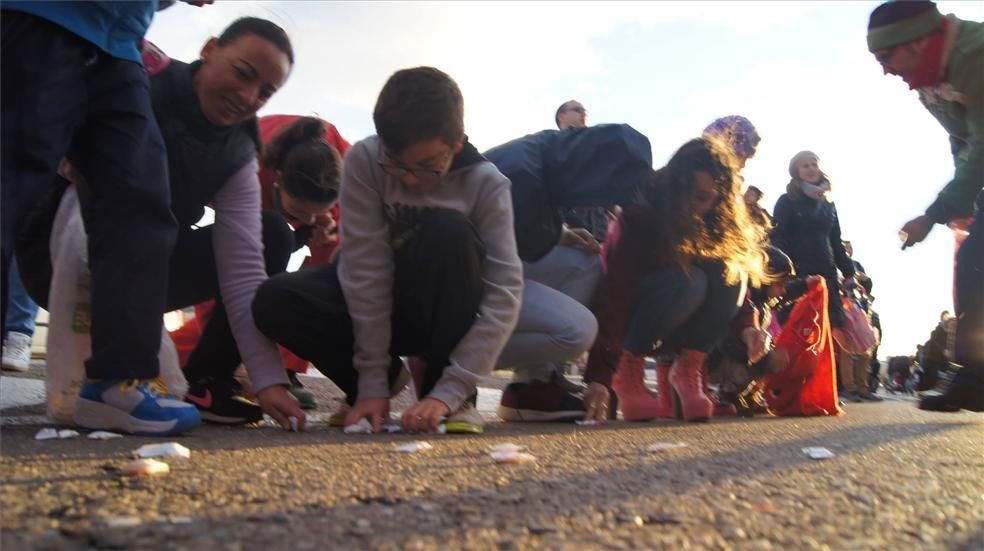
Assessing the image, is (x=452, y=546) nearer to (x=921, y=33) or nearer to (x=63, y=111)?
(x=63, y=111)

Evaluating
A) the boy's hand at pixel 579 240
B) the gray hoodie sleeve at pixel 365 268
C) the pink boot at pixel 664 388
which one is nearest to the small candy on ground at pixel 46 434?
the gray hoodie sleeve at pixel 365 268

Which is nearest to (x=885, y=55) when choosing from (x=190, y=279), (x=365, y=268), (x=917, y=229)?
(x=917, y=229)

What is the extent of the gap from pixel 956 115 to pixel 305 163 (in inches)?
89.5

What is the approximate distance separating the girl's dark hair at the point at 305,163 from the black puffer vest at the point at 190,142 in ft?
1.72

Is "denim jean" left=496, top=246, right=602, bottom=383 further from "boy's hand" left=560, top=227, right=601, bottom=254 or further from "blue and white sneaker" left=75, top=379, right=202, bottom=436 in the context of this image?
"blue and white sneaker" left=75, top=379, right=202, bottom=436

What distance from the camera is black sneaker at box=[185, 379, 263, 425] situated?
229cm

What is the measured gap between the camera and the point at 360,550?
92 cm

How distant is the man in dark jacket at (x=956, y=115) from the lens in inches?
110

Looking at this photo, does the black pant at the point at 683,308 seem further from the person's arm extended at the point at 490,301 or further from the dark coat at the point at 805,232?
the dark coat at the point at 805,232

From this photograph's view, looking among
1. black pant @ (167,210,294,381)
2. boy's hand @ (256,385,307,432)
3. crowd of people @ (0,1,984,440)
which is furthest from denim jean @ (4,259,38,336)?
boy's hand @ (256,385,307,432)

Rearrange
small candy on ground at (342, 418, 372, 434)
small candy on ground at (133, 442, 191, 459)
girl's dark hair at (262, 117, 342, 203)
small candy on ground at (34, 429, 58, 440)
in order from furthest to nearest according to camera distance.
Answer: girl's dark hair at (262, 117, 342, 203), small candy on ground at (342, 418, 372, 434), small candy on ground at (34, 429, 58, 440), small candy on ground at (133, 442, 191, 459)

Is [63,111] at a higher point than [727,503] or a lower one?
higher

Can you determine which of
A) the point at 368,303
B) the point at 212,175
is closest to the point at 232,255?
the point at 212,175

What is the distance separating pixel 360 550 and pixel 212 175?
1612mm
